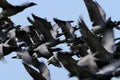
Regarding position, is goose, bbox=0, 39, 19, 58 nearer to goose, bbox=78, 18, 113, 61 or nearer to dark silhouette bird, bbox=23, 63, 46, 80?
dark silhouette bird, bbox=23, 63, 46, 80

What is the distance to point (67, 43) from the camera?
1195 mm

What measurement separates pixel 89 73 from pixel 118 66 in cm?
7

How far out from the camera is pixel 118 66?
702 mm

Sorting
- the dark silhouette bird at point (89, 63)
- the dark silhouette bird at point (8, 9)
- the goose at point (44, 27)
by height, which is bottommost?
the dark silhouette bird at point (89, 63)

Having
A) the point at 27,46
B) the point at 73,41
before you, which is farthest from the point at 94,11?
the point at 27,46

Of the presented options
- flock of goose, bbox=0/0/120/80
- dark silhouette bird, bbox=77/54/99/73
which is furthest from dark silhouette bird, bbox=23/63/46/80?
dark silhouette bird, bbox=77/54/99/73

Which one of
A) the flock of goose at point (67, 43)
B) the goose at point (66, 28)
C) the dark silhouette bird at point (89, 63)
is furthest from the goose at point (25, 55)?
the dark silhouette bird at point (89, 63)

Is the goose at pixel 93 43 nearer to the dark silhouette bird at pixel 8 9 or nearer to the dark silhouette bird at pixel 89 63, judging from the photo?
the dark silhouette bird at pixel 89 63

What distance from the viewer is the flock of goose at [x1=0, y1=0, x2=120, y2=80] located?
2.32 ft

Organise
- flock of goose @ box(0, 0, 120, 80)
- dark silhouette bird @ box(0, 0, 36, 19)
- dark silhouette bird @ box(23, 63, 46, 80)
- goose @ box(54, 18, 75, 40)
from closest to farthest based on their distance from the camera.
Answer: flock of goose @ box(0, 0, 120, 80), dark silhouette bird @ box(23, 63, 46, 80), goose @ box(54, 18, 75, 40), dark silhouette bird @ box(0, 0, 36, 19)

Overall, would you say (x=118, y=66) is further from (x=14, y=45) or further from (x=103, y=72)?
(x=14, y=45)

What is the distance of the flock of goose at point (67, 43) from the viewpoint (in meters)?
0.71

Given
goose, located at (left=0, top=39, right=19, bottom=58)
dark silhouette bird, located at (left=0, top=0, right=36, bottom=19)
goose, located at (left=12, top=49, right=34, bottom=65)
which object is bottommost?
goose, located at (left=12, top=49, right=34, bottom=65)

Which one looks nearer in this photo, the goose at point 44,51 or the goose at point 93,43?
the goose at point 93,43
